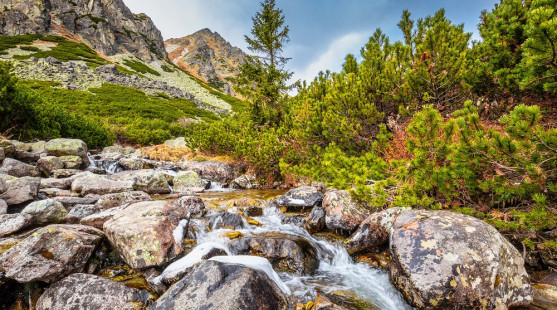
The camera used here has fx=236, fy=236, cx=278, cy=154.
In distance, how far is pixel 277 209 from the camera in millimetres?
6496

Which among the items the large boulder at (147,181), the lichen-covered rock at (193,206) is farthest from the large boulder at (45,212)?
the large boulder at (147,181)

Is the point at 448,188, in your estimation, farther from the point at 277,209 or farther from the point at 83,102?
the point at 83,102

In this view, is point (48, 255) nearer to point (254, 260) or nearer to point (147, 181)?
point (254, 260)

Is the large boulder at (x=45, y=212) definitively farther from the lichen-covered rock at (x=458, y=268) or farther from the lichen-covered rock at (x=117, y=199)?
the lichen-covered rock at (x=458, y=268)

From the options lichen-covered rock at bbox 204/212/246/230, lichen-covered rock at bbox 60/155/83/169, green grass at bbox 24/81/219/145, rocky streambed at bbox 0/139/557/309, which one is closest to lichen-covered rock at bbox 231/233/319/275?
rocky streambed at bbox 0/139/557/309

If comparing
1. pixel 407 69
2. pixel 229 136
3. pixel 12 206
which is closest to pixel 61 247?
pixel 12 206

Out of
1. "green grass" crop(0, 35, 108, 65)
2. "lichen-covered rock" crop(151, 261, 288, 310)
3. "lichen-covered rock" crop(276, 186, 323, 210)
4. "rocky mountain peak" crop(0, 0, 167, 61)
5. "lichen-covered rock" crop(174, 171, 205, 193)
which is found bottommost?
"lichen-covered rock" crop(174, 171, 205, 193)

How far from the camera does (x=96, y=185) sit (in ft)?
24.9

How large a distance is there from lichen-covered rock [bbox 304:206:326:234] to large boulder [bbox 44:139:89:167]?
10932 millimetres

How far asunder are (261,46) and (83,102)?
21909mm

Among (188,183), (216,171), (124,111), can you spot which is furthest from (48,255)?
(124,111)

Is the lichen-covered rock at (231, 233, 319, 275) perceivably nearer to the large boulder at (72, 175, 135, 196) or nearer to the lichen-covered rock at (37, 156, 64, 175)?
the large boulder at (72, 175, 135, 196)

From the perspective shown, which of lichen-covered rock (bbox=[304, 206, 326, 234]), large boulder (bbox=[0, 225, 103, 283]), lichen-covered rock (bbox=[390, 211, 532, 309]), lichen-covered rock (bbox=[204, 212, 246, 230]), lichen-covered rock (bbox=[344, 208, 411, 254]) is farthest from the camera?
lichen-covered rock (bbox=[304, 206, 326, 234])

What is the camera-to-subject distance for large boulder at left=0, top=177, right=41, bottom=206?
17.9 feet
